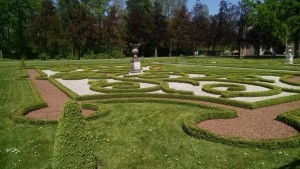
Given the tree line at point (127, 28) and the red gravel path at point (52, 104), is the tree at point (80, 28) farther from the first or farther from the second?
the red gravel path at point (52, 104)

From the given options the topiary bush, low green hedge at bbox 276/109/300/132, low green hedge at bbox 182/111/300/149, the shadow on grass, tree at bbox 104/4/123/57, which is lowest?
the shadow on grass

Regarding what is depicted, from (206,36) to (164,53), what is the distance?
10.8 m

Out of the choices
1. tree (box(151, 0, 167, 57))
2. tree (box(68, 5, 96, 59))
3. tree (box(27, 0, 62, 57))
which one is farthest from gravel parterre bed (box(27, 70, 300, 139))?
tree (box(151, 0, 167, 57))

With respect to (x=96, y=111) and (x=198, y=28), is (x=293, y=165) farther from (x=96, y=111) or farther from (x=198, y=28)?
(x=198, y=28)

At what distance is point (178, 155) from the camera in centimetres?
730

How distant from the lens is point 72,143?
5.51 m

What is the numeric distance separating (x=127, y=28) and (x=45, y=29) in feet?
57.8

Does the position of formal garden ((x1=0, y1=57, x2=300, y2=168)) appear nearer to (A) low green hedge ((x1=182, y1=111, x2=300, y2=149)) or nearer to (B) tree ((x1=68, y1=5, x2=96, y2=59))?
(A) low green hedge ((x1=182, y1=111, x2=300, y2=149))

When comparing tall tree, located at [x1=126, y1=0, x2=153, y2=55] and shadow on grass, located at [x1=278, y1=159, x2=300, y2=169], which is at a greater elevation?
tall tree, located at [x1=126, y1=0, x2=153, y2=55]

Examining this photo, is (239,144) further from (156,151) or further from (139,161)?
(139,161)

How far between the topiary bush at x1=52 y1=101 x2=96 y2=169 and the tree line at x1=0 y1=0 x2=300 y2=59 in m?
47.0

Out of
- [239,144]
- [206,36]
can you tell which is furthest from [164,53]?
[239,144]

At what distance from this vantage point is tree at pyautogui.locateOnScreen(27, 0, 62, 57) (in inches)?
1993

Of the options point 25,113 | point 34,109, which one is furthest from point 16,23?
point 25,113
